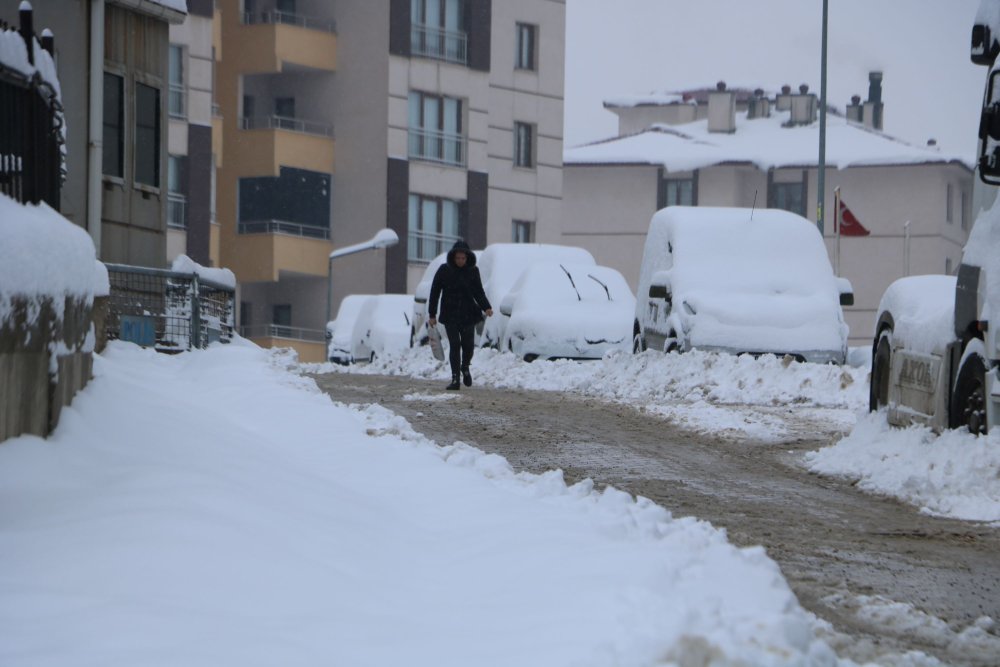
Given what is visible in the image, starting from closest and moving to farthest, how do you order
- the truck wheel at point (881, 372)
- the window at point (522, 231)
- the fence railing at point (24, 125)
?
the fence railing at point (24, 125), the truck wheel at point (881, 372), the window at point (522, 231)

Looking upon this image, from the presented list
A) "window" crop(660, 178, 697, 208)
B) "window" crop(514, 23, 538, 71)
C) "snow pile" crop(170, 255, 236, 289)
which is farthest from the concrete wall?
"window" crop(660, 178, 697, 208)

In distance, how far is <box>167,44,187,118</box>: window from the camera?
41.5m

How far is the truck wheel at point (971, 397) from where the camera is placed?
952 cm

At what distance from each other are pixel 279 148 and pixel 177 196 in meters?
5.28

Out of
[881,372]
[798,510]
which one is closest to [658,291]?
[881,372]

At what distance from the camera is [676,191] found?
64.2 meters

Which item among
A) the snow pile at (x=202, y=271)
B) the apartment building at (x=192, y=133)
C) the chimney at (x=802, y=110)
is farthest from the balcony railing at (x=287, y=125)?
the snow pile at (x=202, y=271)

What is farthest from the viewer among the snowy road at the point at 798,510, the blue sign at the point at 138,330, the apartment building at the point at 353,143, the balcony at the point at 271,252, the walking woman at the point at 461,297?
the apartment building at the point at 353,143

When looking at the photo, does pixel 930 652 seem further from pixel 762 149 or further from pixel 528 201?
pixel 762 149

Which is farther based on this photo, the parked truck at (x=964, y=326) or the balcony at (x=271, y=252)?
the balcony at (x=271, y=252)

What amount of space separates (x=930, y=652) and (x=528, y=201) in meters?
46.2

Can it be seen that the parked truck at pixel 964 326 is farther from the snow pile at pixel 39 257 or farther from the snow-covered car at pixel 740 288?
the snow-covered car at pixel 740 288

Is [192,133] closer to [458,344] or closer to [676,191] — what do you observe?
[458,344]

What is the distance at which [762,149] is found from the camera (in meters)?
63.0
